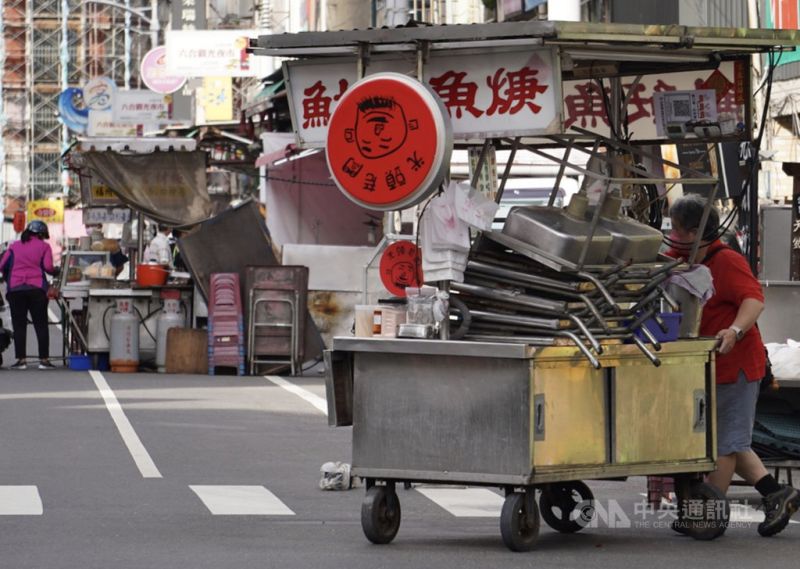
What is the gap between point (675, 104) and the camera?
1135cm

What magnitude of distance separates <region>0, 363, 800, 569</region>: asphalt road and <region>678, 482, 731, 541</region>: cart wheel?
10cm

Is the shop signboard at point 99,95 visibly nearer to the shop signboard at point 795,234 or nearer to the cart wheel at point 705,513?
the shop signboard at point 795,234

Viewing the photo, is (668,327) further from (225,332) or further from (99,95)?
(99,95)

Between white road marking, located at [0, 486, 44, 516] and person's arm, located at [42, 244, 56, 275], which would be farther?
person's arm, located at [42, 244, 56, 275]

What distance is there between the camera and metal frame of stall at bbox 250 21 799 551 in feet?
31.6

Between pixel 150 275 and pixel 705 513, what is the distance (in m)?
16.7

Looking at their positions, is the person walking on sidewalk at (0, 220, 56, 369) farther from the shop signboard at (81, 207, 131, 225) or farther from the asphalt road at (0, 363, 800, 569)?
the shop signboard at (81, 207, 131, 225)

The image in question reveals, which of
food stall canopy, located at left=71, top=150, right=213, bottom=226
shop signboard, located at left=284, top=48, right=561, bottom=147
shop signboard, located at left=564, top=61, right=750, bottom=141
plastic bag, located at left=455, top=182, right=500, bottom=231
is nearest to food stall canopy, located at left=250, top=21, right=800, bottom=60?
shop signboard, located at left=284, top=48, right=561, bottom=147

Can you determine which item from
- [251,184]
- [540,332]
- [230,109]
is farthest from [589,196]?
[251,184]

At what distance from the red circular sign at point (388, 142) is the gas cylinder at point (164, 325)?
15872mm

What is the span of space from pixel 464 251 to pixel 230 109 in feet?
139

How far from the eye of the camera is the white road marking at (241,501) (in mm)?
11617

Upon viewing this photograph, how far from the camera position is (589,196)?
425 inches

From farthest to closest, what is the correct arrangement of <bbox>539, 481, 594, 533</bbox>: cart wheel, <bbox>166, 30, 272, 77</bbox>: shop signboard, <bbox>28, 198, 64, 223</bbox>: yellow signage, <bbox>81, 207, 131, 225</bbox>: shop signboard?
1. <bbox>28, 198, 64, 223</bbox>: yellow signage
2. <bbox>166, 30, 272, 77</bbox>: shop signboard
3. <bbox>81, 207, 131, 225</bbox>: shop signboard
4. <bbox>539, 481, 594, 533</bbox>: cart wheel
